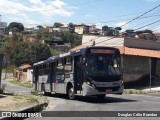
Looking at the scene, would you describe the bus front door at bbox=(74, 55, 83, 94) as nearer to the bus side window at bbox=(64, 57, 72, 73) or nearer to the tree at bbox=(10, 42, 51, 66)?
the bus side window at bbox=(64, 57, 72, 73)

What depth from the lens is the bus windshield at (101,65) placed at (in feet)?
65.3

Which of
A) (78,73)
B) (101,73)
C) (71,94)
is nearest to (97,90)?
(101,73)

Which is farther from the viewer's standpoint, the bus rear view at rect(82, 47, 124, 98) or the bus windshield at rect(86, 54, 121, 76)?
the bus windshield at rect(86, 54, 121, 76)

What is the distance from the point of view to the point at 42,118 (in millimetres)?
12492

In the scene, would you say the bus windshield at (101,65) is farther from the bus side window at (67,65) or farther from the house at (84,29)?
the house at (84,29)

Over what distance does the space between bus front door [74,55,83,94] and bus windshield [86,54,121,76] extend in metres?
0.81

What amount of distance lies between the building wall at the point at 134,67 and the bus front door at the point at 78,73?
17.3m

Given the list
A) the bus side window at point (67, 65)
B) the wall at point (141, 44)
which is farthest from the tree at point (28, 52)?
the bus side window at point (67, 65)

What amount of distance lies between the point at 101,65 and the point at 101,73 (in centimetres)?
46

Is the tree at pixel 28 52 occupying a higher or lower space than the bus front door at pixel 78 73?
lower

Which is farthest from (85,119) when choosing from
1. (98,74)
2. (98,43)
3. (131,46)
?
(98,43)

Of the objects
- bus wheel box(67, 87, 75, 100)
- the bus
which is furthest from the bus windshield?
bus wheel box(67, 87, 75, 100)

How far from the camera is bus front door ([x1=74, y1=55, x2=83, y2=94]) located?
814 inches

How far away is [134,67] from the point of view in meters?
38.9
